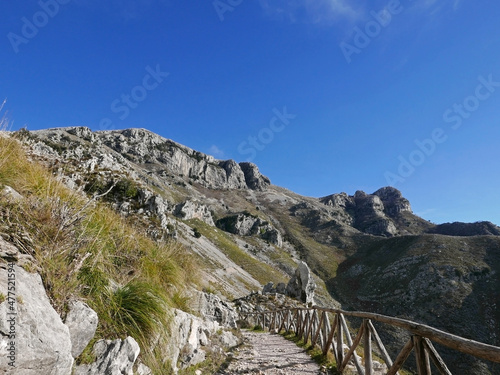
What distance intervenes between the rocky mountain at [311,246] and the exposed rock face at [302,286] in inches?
42.0

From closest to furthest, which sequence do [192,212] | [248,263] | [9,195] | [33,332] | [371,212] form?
1. [33,332]
2. [9,195]
3. [248,263]
4. [192,212]
5. [371,212]

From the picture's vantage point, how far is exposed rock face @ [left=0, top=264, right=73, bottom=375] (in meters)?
2.26

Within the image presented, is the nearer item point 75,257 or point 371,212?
point 75,257

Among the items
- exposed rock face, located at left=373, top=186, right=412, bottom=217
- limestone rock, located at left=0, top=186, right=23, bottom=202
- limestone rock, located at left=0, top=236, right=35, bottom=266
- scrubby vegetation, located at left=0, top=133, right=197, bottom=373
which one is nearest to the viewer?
limestone rock, located at left=0, top=236, right=35, bottom=266

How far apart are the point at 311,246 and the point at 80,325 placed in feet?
374

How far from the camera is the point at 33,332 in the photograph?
2.50 metres

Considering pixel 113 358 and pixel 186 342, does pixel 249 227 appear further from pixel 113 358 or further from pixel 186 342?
pixel 113 358

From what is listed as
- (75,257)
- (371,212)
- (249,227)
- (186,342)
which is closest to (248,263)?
(249,227)

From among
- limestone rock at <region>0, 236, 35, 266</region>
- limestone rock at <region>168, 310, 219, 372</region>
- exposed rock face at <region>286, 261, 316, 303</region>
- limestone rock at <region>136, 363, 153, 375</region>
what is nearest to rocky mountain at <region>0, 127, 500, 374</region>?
exposed rock face at <region>286, 261, 316, 303</region>

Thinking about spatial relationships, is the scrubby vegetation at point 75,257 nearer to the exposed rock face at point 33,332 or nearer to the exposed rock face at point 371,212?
the exposed rock face at point 33,332

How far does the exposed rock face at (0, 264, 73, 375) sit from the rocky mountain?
2.12 metres

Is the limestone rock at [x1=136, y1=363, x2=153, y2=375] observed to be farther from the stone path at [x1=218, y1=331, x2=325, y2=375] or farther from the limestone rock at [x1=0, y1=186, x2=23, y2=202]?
the limestone rock at [x1=0, y1=186, x2=23, y2=202]

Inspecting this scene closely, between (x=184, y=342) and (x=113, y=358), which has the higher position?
(x=113, y=358)

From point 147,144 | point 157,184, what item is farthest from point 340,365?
point 147,144
